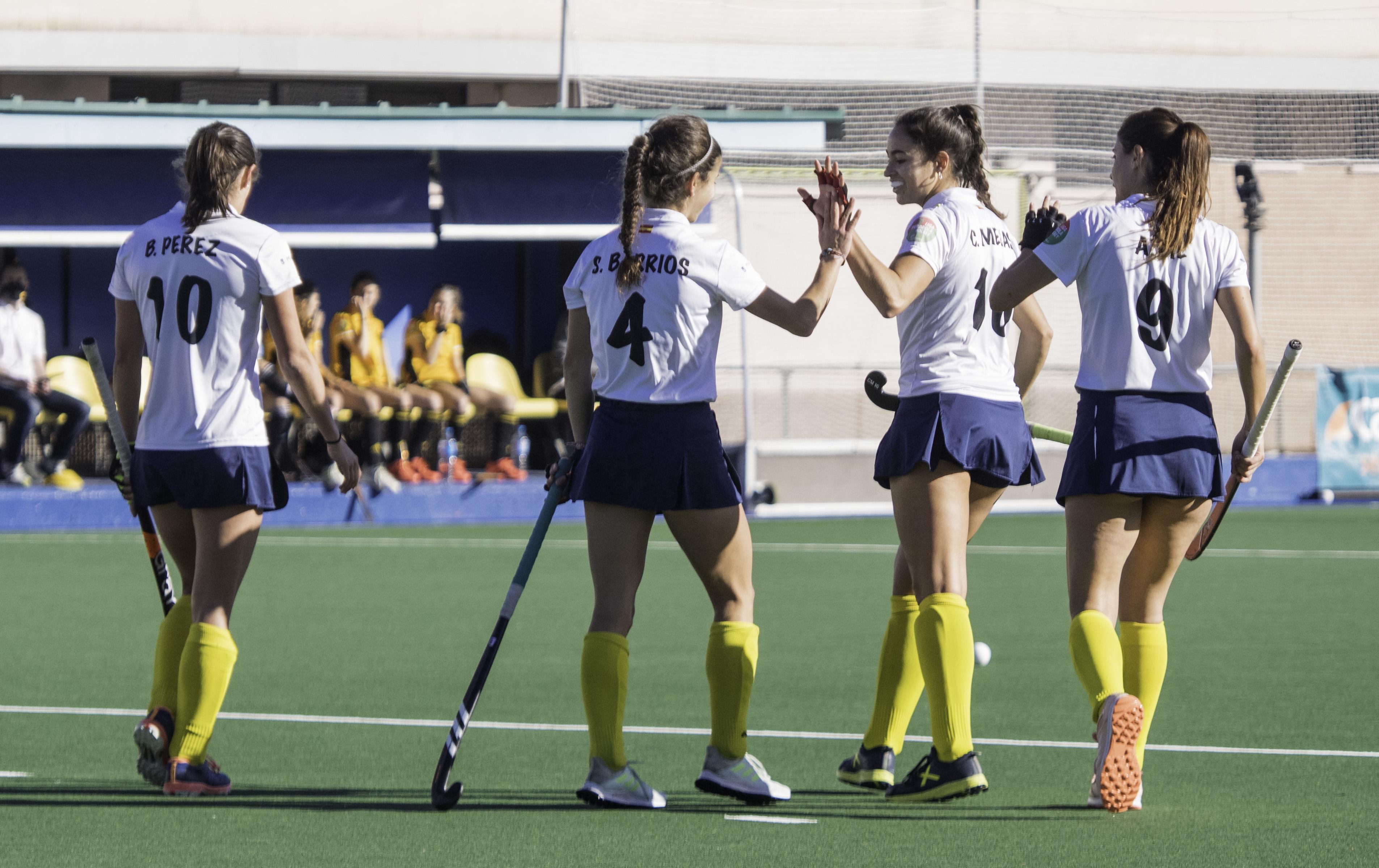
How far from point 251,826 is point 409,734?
1596mm

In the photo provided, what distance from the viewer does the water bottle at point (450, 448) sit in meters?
17.9

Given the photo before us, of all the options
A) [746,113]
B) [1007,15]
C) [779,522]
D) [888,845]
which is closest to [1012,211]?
[746,113]

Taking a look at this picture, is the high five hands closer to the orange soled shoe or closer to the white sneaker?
the orange soled shoe

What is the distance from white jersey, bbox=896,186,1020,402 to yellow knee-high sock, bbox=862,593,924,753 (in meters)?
0.69

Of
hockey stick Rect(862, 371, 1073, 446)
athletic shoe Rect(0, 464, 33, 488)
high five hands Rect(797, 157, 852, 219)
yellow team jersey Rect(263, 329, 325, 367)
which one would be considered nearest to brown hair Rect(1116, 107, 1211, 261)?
hockey stick Rect(862, 371, 1073, 446)

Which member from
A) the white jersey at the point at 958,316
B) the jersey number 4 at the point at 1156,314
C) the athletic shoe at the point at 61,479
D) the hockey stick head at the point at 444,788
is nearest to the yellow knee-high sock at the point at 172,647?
the hockey stick head at the point at 444,788

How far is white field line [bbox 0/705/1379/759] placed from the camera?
6.14 meters

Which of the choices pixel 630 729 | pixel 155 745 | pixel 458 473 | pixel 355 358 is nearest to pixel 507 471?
pixel 458 473

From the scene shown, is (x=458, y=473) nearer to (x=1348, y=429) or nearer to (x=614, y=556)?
(x=1348, y=429)

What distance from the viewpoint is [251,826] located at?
4.91 metres

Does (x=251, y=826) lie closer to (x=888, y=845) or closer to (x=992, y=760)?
(x=888, y=845)

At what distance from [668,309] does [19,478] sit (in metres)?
12.9

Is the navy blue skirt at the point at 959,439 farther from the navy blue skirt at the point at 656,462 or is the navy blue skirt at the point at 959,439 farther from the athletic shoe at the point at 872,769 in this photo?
the athletic shoe at the point at 872,769

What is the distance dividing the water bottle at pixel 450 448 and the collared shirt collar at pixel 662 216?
42.1 ft
